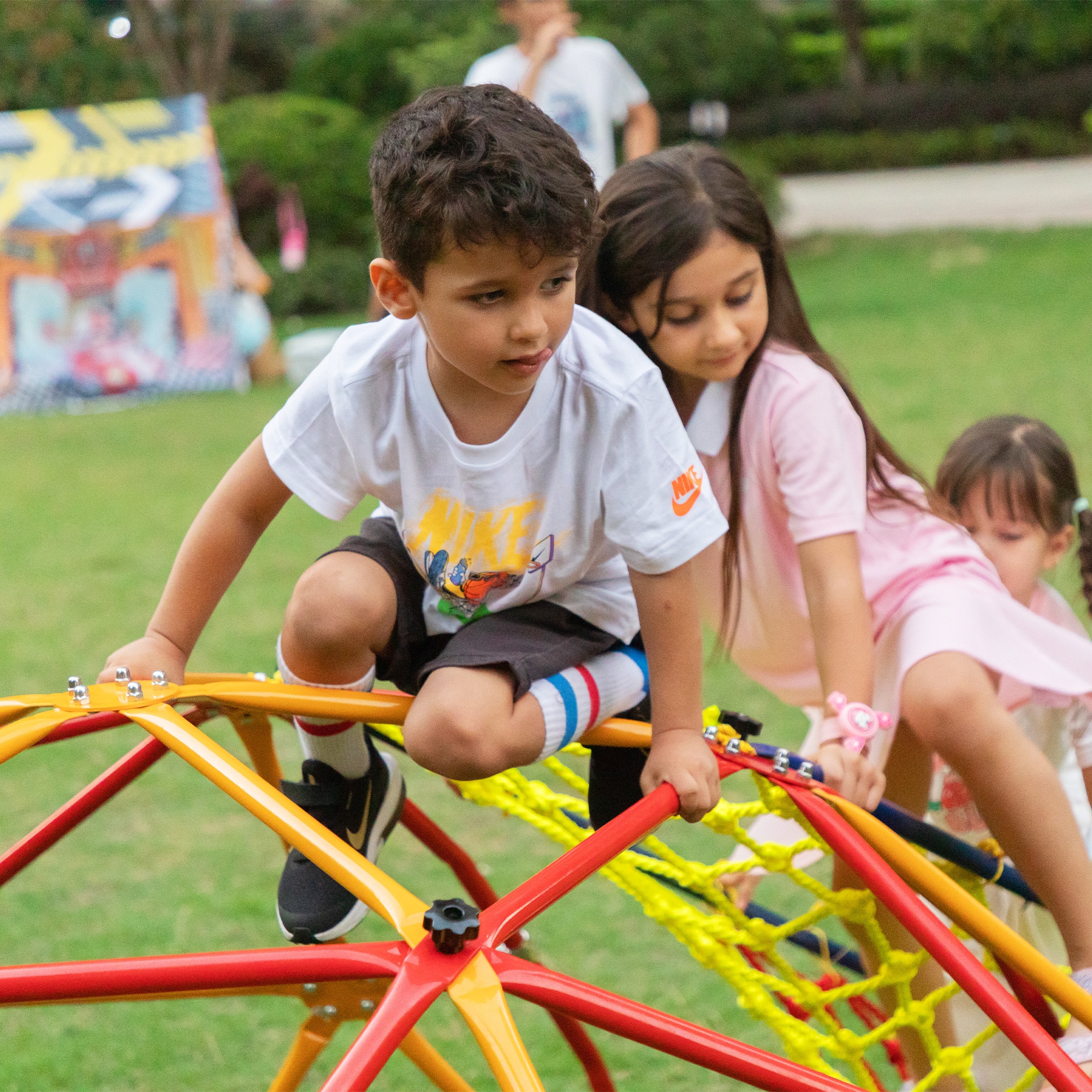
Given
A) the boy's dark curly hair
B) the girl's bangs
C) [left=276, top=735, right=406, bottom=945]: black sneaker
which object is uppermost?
the boy's dark curly hair

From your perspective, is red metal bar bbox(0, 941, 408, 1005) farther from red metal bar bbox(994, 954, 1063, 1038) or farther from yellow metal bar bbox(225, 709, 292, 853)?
red metal bar bbox(994, 954, 1063, 1038)

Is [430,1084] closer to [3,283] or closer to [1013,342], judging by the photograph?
[1013,342]

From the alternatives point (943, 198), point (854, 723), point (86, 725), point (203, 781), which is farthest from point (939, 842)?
point (943, 198)

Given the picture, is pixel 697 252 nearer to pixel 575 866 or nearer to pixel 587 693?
pixel 587 693

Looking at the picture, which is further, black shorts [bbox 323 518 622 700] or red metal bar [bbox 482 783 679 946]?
black shorts [bbox 323 518 622 700]

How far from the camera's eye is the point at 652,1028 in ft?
3.85

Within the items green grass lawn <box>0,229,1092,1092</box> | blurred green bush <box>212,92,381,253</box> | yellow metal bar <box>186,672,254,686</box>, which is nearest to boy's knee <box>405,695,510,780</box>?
yellow metal bar <box>186,672,254,686</box>

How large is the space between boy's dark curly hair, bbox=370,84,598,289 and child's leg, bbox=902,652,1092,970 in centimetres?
76

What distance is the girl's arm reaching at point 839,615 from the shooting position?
1836mm

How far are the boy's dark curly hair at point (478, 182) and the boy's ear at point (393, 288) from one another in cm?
2

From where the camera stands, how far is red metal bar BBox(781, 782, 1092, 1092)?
1.26 meters

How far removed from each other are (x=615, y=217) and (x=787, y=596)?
59 centimetres

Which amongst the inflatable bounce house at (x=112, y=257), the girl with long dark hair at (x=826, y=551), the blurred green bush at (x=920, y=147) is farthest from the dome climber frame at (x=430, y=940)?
the blurred green bush at (x=920, y=147)

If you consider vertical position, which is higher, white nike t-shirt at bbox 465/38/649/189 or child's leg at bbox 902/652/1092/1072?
white nike t-shirt at bbox 465/38/649/189
